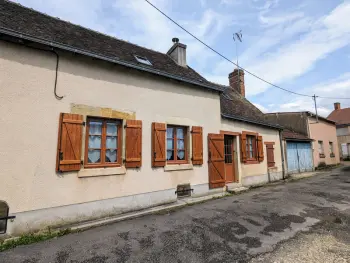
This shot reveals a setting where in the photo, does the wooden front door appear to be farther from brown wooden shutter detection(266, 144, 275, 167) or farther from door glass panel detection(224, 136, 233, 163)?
brown wooden shutter detection(266, 144, 275, 167)

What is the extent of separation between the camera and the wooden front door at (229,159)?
28.6ft

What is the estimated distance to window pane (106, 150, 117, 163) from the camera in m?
5.52

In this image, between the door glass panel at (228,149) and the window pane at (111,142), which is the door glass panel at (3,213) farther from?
the door glass panel at (228,149)

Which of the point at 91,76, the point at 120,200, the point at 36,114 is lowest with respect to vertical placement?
the point at 120,200

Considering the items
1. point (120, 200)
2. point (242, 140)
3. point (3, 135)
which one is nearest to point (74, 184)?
point (120, 200)

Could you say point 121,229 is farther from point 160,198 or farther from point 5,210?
point 5,210

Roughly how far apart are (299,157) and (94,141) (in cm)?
1335

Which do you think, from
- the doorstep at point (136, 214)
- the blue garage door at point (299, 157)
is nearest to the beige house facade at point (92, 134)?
the doorstep at point (136, 214)

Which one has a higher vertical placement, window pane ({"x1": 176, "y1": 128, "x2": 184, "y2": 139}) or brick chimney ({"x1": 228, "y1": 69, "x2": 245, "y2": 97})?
brick chimney ({"x1": 228, "y1": 69, "x2": 245, "y2": 97})

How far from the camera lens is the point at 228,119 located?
28.5 feet

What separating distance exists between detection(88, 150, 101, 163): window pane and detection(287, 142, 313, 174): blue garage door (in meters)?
11.6

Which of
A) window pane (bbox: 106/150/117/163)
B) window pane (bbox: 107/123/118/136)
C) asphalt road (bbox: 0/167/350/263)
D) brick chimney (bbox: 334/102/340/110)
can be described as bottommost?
asphalt road (bbox: 0/167/350/263)

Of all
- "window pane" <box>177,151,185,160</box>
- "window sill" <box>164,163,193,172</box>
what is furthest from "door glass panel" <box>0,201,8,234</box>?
"window pane" <box>177,151,185,160</box>

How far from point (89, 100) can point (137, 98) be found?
137 cm
